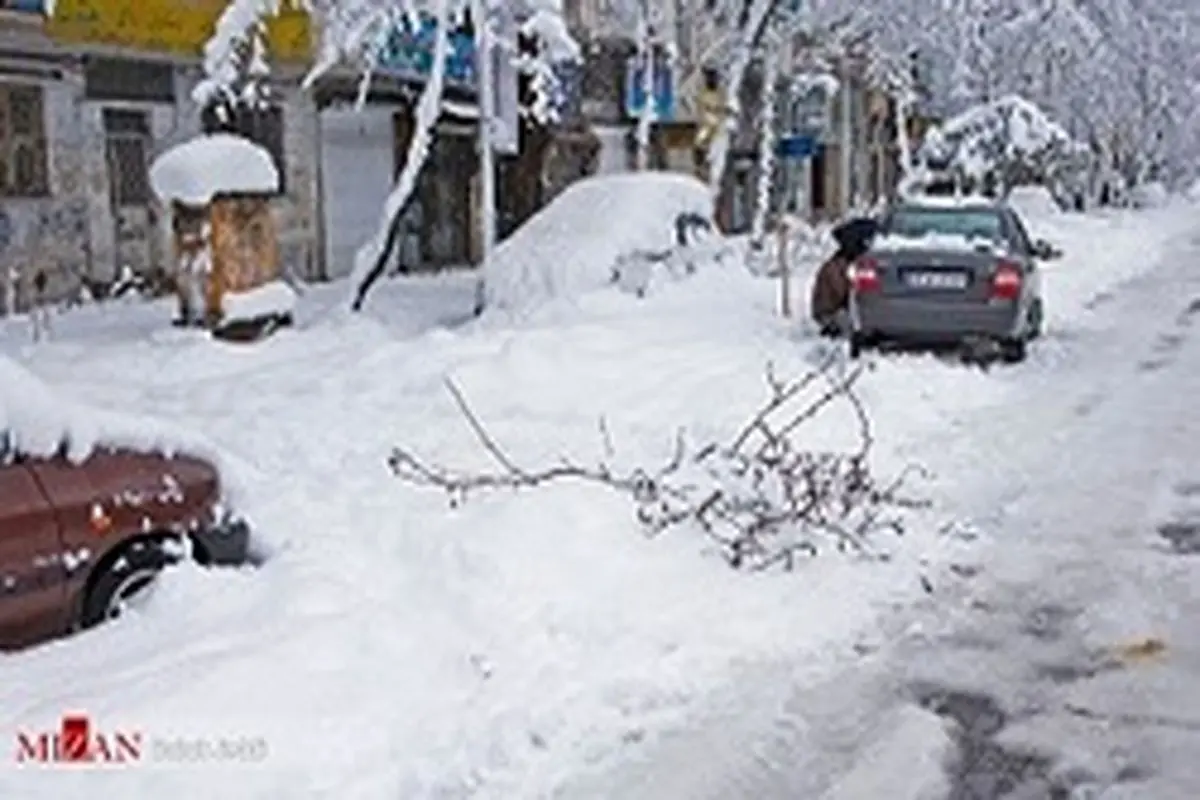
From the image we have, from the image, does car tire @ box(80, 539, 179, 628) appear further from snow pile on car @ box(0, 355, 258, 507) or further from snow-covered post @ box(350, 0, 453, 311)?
snow-covered post @ box(350, 0, 453, 311)

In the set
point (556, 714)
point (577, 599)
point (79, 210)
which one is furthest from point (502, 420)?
point (79, 210)

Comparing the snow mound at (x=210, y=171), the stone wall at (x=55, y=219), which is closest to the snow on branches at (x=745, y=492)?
the snow mound at (x=210, y=171)

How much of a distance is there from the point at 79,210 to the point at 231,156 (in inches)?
239

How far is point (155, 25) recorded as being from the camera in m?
20.5

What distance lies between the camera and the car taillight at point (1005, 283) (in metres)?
14.3

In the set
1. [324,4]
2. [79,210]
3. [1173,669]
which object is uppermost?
[324,4]

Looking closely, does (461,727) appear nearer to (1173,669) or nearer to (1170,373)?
(1173,669)

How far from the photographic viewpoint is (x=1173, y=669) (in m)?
6.09

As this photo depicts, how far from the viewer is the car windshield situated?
15219 millimetres

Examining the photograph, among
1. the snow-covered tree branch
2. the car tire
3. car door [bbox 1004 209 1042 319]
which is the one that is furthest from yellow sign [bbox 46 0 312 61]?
the car tire

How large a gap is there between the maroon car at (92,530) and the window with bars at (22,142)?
571 inches

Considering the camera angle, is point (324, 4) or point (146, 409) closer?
point (146, 409)

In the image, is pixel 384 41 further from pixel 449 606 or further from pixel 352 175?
pixel 449 606

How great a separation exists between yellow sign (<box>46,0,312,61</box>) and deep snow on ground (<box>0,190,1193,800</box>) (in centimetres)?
812
